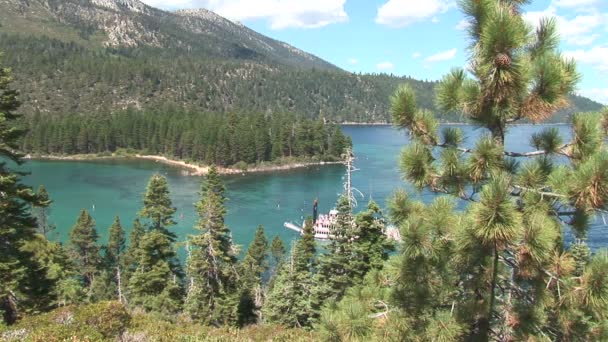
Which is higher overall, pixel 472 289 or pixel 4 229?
pixel 472 289

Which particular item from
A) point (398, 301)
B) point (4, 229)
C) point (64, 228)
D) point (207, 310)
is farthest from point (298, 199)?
point (398, 301)

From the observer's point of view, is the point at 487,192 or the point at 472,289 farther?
the point at 472,289

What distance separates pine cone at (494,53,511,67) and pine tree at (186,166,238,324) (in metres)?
22.9

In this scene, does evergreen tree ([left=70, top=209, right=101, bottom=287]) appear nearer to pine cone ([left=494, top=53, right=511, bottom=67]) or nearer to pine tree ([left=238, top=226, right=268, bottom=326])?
pine tree ([left=238, top=226, right=268, bottom=326])

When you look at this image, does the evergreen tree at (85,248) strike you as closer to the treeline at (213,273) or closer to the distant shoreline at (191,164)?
the treeline at (213,273)

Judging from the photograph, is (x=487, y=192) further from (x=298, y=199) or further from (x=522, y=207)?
(x=298, y=199)

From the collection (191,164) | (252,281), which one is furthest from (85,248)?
(191,164)

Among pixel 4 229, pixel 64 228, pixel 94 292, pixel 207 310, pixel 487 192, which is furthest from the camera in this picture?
pixel 64 228

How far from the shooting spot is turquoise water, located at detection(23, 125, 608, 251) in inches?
2525

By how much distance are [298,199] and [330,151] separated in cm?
4517

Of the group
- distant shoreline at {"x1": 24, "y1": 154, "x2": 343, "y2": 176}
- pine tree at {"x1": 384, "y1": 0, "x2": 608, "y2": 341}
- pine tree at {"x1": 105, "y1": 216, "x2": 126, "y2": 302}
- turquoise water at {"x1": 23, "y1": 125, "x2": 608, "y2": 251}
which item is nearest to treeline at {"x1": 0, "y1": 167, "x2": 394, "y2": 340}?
pine tree at {"x1": 105, "y1": 216, "x2": 126, "y2": 302}

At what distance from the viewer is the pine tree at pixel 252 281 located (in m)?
29.9

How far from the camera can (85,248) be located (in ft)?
141

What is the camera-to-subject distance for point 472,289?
21.1ft
